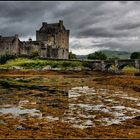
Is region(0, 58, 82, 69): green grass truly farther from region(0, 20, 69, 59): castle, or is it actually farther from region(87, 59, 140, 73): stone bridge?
region(0, 20, 69, 59): castle

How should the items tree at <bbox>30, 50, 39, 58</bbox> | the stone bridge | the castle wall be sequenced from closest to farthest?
the stone bridge → tree at <bbox>30, 50, 39, 58</bbox> → the castle wall

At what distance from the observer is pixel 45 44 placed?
114 m

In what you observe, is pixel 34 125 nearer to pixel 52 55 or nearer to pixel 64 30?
pixel 52 55

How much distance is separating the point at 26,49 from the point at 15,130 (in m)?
94.2

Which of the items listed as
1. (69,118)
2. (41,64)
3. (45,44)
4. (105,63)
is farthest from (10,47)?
(69,118)

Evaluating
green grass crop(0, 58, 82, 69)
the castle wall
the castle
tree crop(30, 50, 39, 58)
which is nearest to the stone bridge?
green grass crop(0, 58, 82, 69)

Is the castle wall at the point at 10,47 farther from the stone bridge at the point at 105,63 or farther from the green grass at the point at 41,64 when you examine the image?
the stone bridge at the point at 105,63

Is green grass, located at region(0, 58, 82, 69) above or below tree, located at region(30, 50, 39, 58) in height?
below

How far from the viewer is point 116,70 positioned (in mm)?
96312

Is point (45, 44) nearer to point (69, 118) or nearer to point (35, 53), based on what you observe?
point (35, 53)

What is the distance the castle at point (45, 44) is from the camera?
353ft

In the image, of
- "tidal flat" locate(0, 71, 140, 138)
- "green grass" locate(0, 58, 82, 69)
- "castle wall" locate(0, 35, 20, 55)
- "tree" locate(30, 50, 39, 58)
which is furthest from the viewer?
"castle wall" locate(0, 35, 20, 55)

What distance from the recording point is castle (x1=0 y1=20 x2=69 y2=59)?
353 feet

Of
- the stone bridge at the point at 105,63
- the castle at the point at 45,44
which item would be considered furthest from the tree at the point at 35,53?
the stone bridge at the point at 105,63
